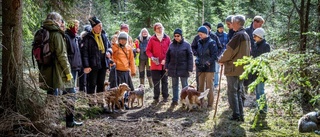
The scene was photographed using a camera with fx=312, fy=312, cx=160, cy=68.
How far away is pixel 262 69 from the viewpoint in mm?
4016

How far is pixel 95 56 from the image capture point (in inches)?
277

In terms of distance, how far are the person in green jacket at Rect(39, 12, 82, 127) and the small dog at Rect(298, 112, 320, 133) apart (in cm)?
424

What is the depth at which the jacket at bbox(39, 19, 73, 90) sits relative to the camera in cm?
498

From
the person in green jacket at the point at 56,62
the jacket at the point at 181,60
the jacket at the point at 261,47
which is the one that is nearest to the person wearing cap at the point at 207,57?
the jacket at the point at 181,60

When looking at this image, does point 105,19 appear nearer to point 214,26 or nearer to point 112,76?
point 214,26

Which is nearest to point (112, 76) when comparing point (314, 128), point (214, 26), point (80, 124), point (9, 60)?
point (80, 124)

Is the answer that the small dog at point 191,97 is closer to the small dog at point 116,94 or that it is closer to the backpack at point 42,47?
the small dog at point 116,94

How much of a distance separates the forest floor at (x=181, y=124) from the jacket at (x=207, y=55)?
3.56 ft

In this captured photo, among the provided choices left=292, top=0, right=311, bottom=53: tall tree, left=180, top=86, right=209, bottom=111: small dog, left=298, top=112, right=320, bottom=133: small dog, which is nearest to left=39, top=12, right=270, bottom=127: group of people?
left=180, top=86, right=209, bottom=111: small dog

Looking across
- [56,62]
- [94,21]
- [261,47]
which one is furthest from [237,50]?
[56,62]

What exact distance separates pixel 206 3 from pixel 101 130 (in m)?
15.5

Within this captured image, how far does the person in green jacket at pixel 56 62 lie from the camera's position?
Result: 4988mm

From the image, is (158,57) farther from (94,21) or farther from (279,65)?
(279,65)

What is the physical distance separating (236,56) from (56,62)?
3.53 meters
